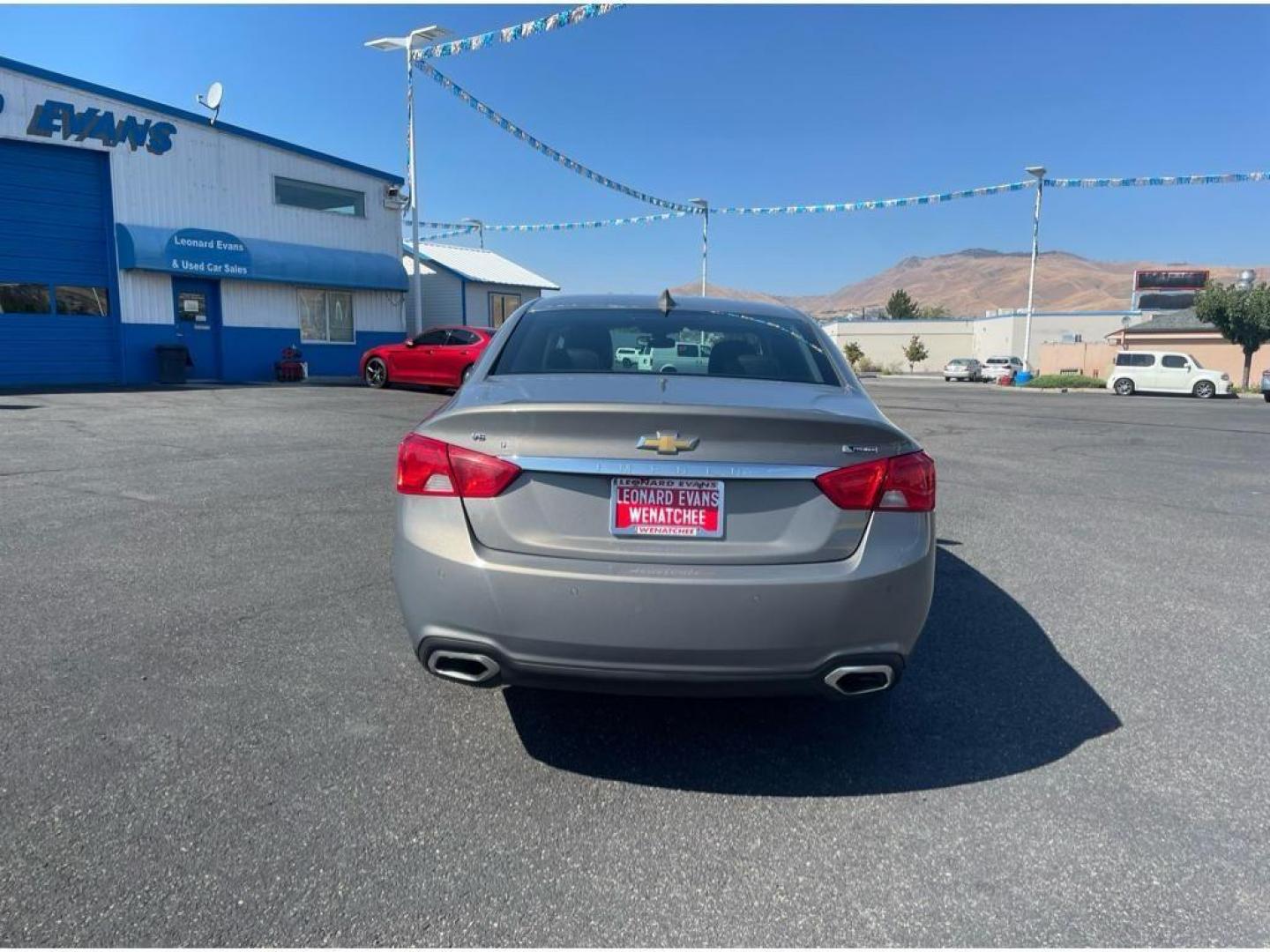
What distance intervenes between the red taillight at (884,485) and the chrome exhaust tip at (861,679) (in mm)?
487

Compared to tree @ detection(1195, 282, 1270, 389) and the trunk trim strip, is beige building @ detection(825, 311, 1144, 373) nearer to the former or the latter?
tree @ detection(1195, 282, 1270, 389)

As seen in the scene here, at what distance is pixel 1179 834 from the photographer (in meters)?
2.48

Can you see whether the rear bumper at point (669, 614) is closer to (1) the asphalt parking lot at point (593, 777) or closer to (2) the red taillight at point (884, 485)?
(2) the red taillight at point (884, 485)

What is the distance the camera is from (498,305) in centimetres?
3188

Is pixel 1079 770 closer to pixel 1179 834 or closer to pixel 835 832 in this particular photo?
pixel 1179 834

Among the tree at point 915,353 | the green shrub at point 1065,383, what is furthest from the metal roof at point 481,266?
the tree at point 915,353

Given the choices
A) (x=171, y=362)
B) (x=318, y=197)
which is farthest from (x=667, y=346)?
(x=318, y=197)

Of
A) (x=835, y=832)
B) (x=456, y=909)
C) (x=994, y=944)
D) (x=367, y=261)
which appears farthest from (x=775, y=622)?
(x=367, y=261)

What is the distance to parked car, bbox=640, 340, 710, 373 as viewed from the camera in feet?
11.4

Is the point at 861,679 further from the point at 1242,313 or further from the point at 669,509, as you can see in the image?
the point at 1242,313

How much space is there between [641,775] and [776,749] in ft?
1.73

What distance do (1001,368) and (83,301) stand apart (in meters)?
47.1

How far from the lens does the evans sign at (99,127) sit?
683 inches

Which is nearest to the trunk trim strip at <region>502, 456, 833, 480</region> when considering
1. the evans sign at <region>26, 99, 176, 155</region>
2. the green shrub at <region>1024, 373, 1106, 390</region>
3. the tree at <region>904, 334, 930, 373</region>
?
the evans sign at <region>26, 99, 176, 155</region>
